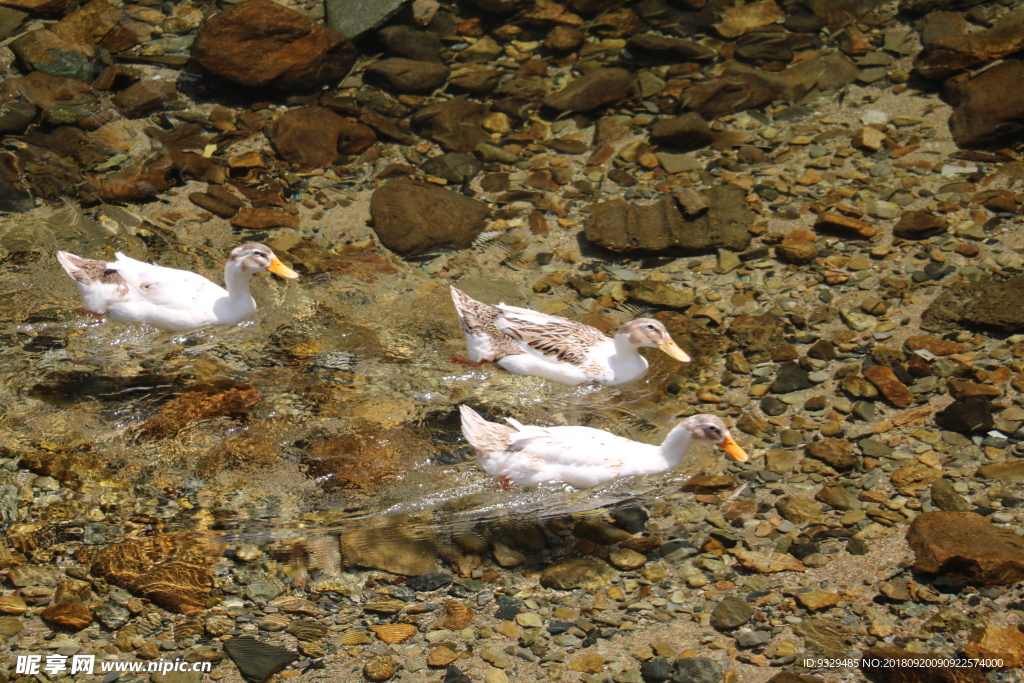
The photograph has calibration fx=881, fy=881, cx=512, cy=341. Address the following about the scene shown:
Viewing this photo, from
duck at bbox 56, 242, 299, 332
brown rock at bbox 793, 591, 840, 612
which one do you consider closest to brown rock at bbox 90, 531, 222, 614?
duck at bbox 56, 242, 299, 332

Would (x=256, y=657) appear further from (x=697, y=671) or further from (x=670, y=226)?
(x=670, y=226)

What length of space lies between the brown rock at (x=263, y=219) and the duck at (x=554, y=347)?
2.24 meters

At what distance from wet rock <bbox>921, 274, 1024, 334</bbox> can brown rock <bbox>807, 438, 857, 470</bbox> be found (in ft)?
4.74

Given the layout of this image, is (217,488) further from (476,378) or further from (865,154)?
(865,154)

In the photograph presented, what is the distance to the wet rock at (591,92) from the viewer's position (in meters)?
9.30

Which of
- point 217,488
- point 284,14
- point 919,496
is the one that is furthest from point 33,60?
point 919,496

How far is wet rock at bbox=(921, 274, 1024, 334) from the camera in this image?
6.35 meters

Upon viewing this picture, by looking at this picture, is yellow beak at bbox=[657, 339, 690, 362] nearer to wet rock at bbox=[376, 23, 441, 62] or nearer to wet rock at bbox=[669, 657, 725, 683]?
wet rock at bbox=[669, 657, 725, 683]

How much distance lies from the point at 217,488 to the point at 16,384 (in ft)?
6.34

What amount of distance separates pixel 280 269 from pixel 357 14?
474 centimetres

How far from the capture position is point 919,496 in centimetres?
527

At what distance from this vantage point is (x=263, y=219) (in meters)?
7.98

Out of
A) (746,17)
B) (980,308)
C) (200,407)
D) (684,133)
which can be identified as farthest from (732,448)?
(746,17)

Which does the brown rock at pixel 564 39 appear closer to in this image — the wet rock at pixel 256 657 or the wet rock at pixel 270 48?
the wet rock at pixel 270 48
